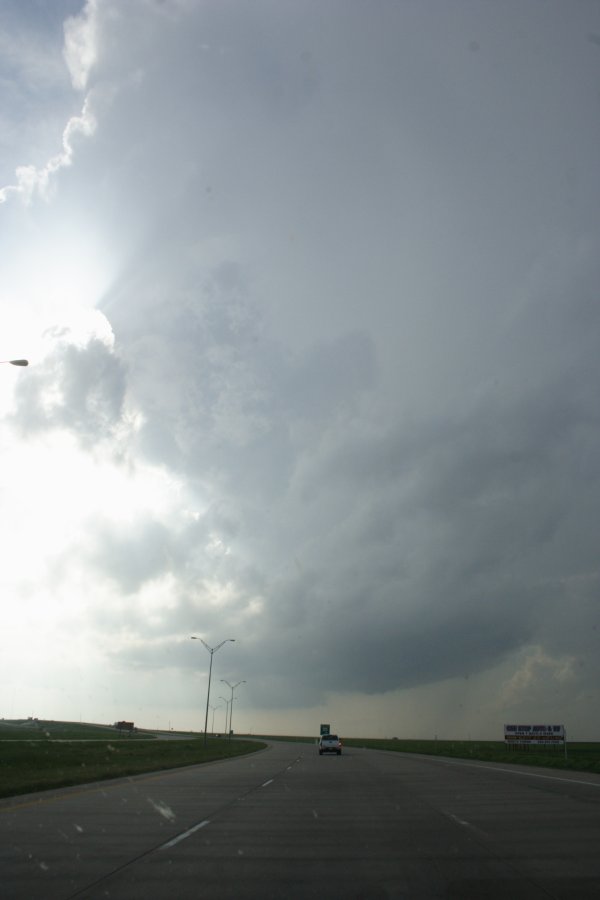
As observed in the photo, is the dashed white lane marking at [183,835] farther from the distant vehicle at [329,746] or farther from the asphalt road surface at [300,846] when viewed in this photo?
the distant vehicle at [329,746]

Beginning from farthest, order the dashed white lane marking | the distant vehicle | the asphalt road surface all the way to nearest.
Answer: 1. the distant vehicle
2. the dashed white lane marking
3. the asphalt road surface

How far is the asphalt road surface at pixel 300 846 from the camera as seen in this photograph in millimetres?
8938

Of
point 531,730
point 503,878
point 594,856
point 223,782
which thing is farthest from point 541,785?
point 531,730

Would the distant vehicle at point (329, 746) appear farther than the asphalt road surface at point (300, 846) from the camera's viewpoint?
Yes

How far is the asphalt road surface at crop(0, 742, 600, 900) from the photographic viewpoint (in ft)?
29.3

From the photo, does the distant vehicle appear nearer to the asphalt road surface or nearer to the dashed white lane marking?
the asphalt road surface

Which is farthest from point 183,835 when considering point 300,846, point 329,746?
point 329,746

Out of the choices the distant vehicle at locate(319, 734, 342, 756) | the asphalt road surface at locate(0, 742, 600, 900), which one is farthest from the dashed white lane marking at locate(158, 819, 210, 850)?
the distant vehicle at locate(319, 734, 342, 756)

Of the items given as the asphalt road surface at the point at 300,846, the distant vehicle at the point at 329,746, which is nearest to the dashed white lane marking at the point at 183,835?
the asphalt road surface at the point at 300,846

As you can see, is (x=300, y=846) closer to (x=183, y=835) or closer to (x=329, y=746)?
(x=183, y=835)

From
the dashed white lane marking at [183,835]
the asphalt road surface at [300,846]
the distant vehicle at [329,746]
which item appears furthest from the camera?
the distant vehicle at [329,746]

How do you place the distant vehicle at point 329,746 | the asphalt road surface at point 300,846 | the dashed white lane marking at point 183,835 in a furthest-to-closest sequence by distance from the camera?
the distant vehicle at point 329,746 < the dashed white lane marking at point 183,835 < the asphalt road surface at point 300,846

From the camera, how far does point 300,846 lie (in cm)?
1211

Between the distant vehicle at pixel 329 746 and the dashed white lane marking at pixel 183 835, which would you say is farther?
the distant vehicle at pixel 329 746
